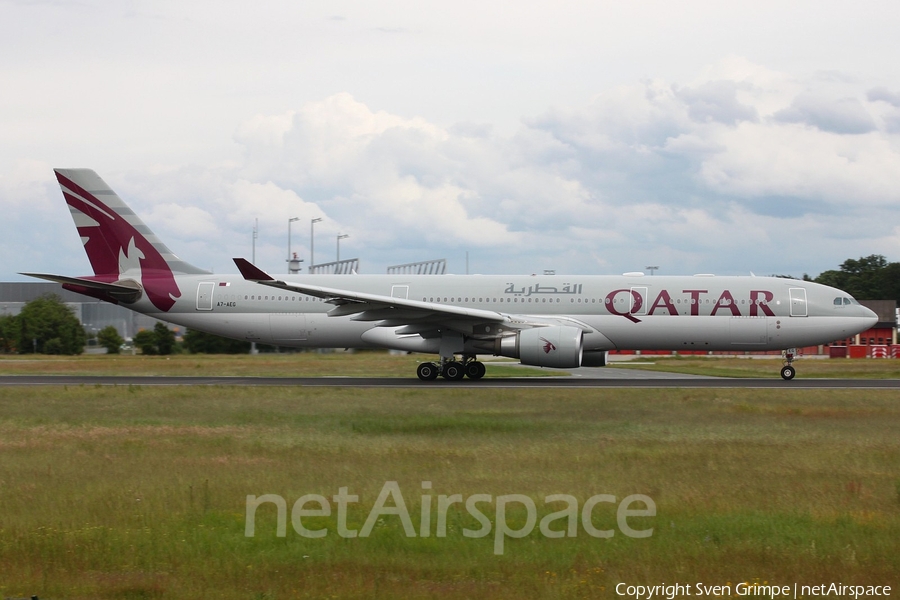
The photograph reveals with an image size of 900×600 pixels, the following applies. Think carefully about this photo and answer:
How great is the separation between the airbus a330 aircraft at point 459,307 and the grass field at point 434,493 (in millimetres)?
7706

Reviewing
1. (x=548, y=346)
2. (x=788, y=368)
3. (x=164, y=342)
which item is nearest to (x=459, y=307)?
(x=548, y=346)

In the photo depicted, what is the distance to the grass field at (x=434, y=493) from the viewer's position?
295 inches

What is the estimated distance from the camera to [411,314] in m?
26.0

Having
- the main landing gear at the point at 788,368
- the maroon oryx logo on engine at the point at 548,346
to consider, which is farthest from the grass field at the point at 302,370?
the maroon oryx logo on engine at the point at 548,346

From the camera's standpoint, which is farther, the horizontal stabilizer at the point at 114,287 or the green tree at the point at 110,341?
the green tree at the point at 110,341

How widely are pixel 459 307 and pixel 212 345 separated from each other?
95.2 ft

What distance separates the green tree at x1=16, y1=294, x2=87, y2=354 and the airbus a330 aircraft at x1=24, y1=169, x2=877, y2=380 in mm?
35049

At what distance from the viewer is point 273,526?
8.84 m

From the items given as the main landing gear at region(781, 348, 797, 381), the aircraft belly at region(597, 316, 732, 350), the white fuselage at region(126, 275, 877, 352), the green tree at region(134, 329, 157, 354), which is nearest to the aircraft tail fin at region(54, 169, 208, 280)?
the white fuselage at region(126, 275, 877, 352)

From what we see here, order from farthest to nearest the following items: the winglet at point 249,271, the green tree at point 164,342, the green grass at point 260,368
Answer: the green tree at point 164,342 < the green grass at point 260,368 < the winglet at point 249,271

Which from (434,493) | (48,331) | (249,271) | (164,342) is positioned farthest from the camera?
(48,331)

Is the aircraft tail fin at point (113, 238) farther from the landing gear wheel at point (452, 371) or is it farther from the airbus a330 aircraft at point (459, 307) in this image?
the landing gear wheel at point (452, 371)

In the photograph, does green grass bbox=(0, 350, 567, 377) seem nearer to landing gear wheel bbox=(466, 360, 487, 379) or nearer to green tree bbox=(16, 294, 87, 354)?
landing gear wheel bbox=(466, 360, 487, 379)

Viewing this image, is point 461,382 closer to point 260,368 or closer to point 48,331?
point 260,368
